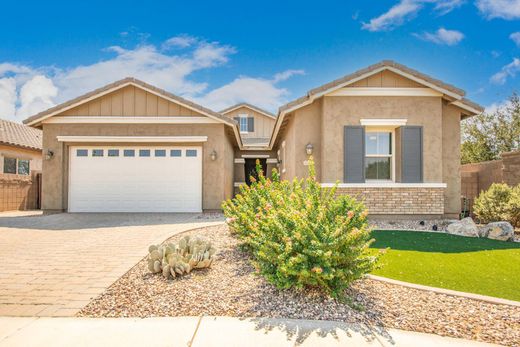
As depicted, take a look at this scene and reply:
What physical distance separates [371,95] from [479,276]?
700cm

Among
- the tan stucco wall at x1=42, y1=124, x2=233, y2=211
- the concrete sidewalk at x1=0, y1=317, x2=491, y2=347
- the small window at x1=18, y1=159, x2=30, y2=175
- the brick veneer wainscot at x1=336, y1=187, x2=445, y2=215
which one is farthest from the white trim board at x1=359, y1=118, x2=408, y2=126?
the small window at x1=18, y1=159, x2=30, y2=175

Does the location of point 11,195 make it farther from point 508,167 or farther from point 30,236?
point 508,167

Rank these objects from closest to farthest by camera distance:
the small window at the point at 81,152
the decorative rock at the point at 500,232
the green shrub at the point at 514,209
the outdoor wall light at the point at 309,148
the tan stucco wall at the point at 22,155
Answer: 1. the decorative rock at the point at 500,232
2. the green shrub at the point at 514,209
3. the outdoor wall light at the point at 309,148
4. the small window at the point at 81,152
5. the tan stucco wall at the point at 22,155

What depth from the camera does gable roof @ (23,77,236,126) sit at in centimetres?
1161

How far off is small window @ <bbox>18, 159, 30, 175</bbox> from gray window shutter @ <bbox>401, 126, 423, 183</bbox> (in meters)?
17.8

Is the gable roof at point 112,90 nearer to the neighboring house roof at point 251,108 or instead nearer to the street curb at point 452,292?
the street curb at point 452,292

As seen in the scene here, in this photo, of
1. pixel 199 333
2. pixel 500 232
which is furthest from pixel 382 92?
pixel 199 333

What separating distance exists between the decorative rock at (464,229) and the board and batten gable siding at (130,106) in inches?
378

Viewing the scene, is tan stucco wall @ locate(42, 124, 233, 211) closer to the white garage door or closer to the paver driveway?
the white garage door

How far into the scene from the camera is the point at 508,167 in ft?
33.9

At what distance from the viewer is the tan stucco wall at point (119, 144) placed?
11.8m

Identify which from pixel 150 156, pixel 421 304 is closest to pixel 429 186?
pixel 421 304

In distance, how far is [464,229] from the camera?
807 centimetres

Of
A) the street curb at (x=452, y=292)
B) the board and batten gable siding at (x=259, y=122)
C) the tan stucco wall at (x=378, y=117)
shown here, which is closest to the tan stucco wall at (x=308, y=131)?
the tan stucco wall at (x=378, y=117)
